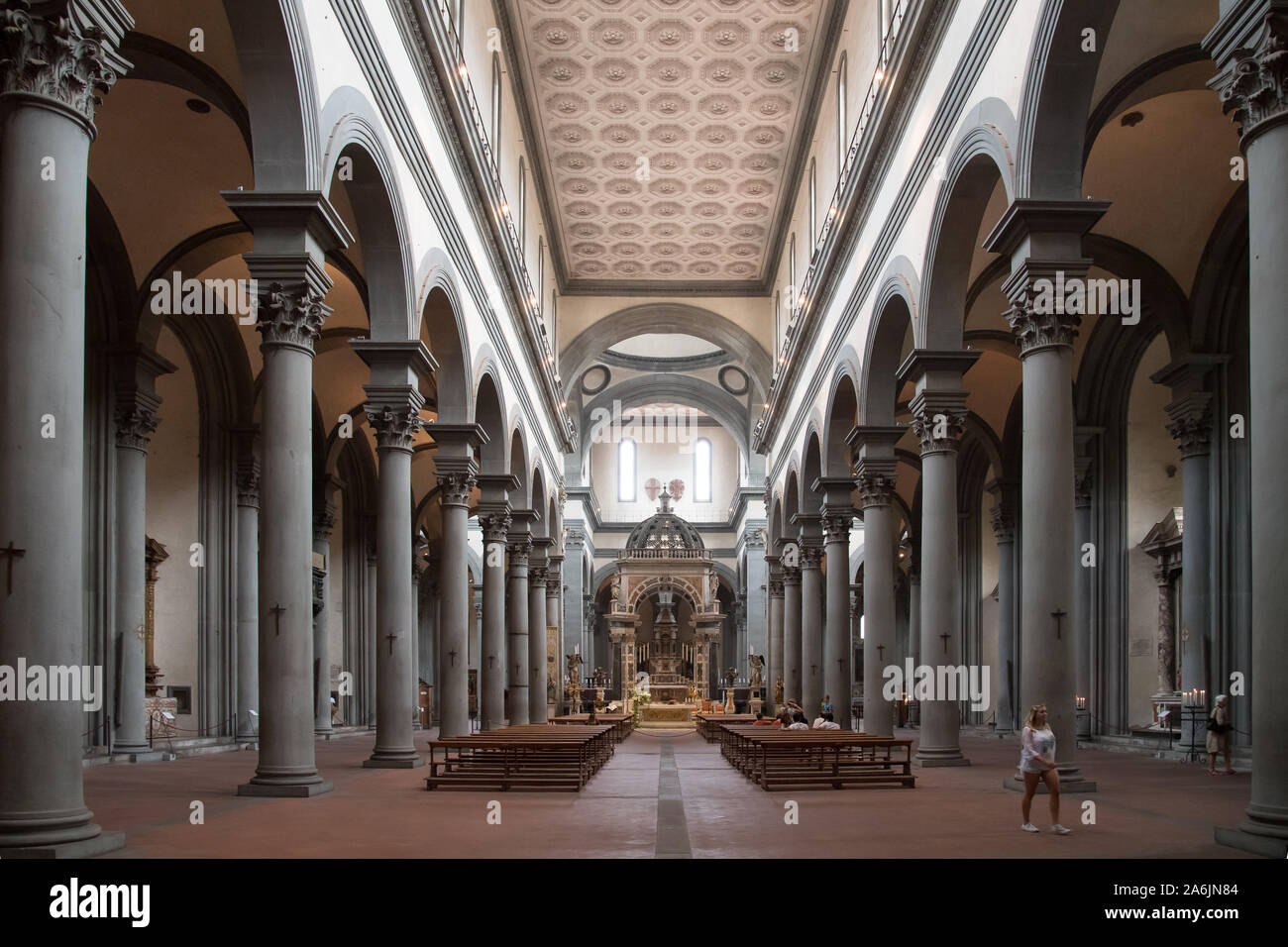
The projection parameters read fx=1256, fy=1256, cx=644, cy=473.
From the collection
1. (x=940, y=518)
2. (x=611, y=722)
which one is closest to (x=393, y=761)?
(x=940, y=518)

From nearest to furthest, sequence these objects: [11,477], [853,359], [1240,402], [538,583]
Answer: [11,477] < [1240,402] < [853,359] < [538,583]

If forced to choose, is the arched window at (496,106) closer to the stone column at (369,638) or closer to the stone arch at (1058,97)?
the stone column at (369,638)

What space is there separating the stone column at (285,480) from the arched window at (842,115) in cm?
1433

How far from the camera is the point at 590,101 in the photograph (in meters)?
29.2

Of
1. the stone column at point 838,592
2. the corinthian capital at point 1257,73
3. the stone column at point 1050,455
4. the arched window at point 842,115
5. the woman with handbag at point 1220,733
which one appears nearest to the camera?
the corinthian capital at point 1257,73

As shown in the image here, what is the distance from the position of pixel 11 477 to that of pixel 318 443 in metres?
23.0

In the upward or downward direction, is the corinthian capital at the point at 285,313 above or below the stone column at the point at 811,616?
above

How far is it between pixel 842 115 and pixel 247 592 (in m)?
15.1

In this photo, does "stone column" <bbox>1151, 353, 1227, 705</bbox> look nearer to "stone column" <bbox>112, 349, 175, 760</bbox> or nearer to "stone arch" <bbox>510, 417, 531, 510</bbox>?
"stone arch" <bbox>510, 417, 531, 510</bbox>

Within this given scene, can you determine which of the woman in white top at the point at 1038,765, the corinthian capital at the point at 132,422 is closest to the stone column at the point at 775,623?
the corinthian capital at the point at 132,422

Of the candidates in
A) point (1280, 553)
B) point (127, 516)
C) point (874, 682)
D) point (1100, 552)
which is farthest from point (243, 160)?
point (1100, 552)

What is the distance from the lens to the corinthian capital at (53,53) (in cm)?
778

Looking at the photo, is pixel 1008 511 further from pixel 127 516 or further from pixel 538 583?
pixel 127 516

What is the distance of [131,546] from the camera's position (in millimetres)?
19422
